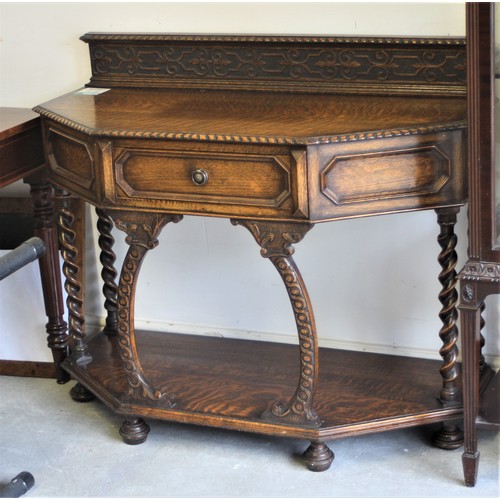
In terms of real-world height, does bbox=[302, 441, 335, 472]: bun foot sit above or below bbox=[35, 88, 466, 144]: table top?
below

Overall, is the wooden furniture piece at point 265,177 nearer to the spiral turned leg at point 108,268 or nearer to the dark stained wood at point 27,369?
the spiral turned leg at point 108,268

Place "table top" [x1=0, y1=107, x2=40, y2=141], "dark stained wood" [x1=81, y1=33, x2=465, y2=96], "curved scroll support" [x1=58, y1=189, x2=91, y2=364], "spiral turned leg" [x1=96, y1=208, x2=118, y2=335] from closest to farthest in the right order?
"dark stained wood" [x1=81, y1=33, x2=465, y2=96]
"table top" [x1=0, y1=107, x2=40, y2=141]
"curved scroll support" [x1=58, y1=189, x2=91, y2=364]
"spiral turned leg" [x1=96, y1=208, x2=118, y2=335]

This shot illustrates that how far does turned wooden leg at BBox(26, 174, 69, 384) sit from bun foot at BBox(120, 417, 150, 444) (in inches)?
20.2

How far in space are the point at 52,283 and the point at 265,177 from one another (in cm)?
120

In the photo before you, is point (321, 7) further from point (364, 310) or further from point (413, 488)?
point (413, 488)

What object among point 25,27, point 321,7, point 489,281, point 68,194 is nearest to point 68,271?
point 68,194

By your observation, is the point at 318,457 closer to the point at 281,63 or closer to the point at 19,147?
the point at 281,63

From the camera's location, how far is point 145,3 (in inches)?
131

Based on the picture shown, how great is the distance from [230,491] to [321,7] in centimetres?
143

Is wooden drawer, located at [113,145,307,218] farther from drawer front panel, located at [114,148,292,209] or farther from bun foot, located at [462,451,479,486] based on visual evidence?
bun foot, located at [462,451,479,486]

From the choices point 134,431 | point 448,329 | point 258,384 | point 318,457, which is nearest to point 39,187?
point 134,431

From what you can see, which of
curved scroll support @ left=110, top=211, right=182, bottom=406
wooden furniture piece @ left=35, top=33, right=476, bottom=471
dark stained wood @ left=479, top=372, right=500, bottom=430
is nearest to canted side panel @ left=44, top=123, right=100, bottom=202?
wooden furniture piece @ left=35, top=33, right=476, bottom=471

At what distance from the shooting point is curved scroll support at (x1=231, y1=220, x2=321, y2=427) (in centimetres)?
264

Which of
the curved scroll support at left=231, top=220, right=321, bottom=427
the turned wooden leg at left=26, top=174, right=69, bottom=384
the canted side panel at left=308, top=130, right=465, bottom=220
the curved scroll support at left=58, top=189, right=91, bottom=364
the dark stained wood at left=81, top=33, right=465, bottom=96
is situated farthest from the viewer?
the turned wooden leg at left=26, top=174, right=69, bottom=384
